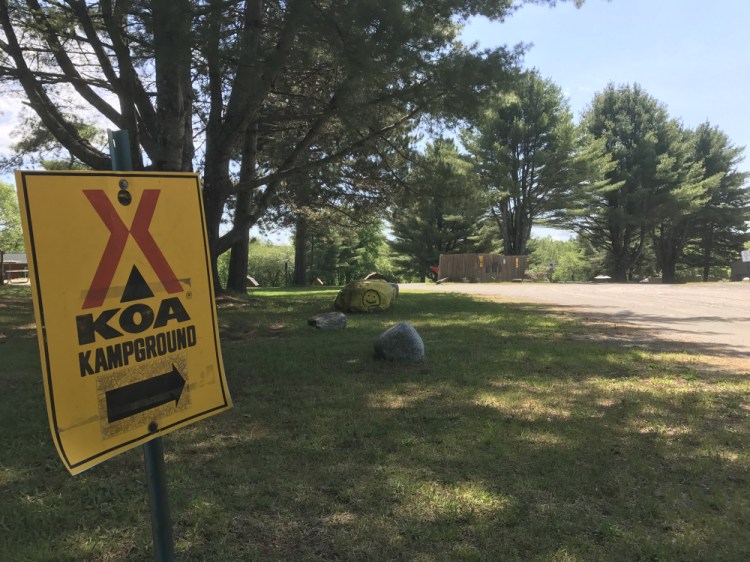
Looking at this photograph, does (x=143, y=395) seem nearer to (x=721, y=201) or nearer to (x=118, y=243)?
(x=118, y=243)

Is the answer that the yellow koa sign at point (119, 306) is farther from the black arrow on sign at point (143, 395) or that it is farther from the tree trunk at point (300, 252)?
the tree trunk at point (300, 252)

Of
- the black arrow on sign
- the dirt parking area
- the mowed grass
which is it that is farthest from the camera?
the dirt parking area

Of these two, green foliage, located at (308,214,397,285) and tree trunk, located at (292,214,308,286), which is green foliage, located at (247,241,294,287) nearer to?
green foliage, located at (308,214,397,285)

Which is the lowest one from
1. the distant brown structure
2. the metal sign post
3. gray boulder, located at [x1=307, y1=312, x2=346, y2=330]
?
the distant brown structure

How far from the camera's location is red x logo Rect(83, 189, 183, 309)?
1381 mm

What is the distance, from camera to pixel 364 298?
1088 centimetres

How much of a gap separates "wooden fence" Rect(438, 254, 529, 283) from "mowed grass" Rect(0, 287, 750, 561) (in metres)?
25.0

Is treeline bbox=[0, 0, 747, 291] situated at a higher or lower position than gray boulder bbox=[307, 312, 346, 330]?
higher

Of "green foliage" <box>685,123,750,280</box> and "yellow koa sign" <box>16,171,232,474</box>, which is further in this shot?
"green foliage" <box>685,123,750,280</box>

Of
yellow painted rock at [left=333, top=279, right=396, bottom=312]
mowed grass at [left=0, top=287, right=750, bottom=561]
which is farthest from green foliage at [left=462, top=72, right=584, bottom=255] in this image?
mowed grass at [left=0, top=287, right=750, bottom=561]

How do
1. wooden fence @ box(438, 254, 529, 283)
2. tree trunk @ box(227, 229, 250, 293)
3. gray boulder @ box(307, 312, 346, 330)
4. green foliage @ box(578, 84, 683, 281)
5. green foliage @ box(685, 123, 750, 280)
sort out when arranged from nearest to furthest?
gray boulder @ box(307, 312, 346, 330), tree trunk @ box(227, 229, 250, 293), wooden fence @ box(438, 254, 529, 283), green foliage @ box(578, 84, 683, 281), green foliage @ box(685, 123, 750, 280)

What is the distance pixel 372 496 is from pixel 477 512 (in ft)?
1.88

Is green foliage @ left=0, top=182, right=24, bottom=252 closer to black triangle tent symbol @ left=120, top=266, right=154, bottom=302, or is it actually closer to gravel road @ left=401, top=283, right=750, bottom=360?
gravel road @ left=401, top=283, right=750, bottom=360

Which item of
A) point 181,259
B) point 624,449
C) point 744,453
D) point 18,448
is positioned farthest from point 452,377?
point 181,259
